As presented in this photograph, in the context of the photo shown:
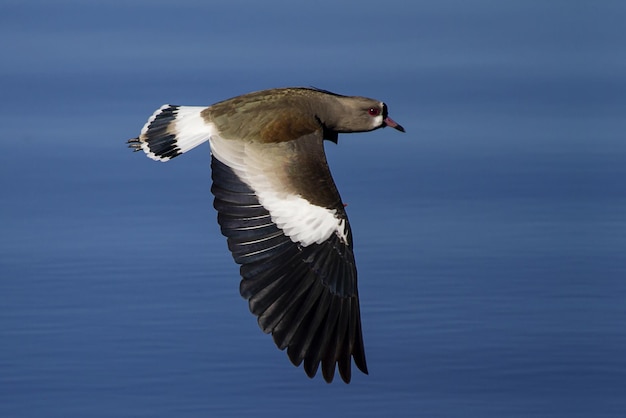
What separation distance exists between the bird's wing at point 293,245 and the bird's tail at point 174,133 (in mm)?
171

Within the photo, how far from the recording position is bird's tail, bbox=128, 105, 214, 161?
8.86 metres

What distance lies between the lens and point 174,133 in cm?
899

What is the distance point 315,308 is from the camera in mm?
7977

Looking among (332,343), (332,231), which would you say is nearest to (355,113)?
(332,231)

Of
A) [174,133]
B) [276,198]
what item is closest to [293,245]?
[276,198]

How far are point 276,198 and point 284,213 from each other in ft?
0.45

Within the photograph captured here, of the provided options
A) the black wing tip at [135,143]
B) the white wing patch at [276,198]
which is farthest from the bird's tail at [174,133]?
the white wing patch at [276,198]

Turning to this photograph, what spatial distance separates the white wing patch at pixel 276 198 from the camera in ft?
26.9

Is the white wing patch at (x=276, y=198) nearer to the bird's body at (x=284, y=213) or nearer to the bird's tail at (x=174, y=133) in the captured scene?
the bird's body at (x=284, y=213)

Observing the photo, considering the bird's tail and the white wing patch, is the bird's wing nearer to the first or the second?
the white wing patch

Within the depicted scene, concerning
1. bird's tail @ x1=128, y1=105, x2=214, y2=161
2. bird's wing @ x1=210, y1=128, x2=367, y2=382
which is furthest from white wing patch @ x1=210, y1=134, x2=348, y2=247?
bird's tail @ x1=128, y1=105, x2=214, y2=161

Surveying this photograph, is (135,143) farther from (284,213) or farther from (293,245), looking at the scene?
(293,245)

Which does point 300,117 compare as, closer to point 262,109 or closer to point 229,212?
point 262,109

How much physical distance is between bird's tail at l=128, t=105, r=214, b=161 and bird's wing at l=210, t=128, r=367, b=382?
0.56ft
